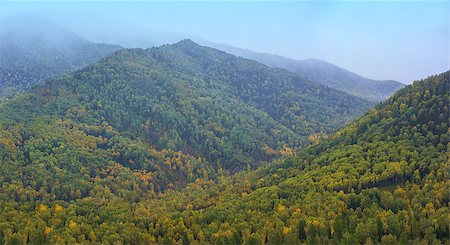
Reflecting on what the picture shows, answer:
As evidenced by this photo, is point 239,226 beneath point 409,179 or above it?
beneath

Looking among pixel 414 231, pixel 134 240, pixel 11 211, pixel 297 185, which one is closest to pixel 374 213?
pixel 414 231

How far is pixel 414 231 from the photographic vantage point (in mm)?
137000

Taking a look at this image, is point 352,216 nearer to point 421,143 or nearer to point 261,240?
point 261,240

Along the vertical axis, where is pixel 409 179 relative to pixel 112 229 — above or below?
above

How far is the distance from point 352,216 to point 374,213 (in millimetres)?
7812

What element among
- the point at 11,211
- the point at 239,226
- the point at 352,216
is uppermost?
the point at 352,216

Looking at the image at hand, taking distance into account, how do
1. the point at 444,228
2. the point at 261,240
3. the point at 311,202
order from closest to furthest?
the point at 444,228
the point at 261,240
the point at 311,202

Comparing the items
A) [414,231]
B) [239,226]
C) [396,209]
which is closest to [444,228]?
[414,231]

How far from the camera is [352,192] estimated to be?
174750mm

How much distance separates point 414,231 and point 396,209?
19799mm

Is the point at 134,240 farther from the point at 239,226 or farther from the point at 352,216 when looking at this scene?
the point at 352,216

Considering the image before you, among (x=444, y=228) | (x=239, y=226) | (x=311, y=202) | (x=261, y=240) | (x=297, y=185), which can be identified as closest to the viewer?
(x=444, y=228)

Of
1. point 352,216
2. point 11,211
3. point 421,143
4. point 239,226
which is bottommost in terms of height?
point 11,211

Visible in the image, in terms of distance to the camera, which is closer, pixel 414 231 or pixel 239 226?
pixel 414 231
